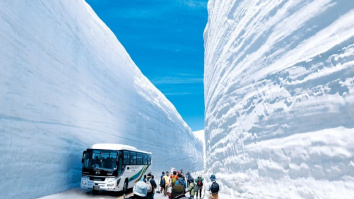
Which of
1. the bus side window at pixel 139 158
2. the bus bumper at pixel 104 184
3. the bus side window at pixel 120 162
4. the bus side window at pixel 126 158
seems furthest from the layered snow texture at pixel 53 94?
the bus side window at pixel 139 158

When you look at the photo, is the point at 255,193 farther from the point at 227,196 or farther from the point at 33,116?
the point at 33,116

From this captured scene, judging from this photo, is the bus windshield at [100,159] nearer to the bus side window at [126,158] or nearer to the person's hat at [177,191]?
the bus side window at [126,158]

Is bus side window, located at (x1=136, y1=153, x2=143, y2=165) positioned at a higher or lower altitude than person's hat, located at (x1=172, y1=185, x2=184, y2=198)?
higher

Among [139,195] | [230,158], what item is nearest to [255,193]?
[230,158]

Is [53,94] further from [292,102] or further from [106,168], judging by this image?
[292,102]

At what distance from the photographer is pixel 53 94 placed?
12789 mm

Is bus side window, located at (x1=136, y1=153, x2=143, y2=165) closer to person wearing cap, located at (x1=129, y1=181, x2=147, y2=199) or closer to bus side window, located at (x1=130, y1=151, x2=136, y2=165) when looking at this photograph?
bus side window, located at (x1=130, y1=151, x2=136, y2=165)

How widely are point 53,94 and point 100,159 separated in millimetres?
3590

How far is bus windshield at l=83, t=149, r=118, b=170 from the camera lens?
12.0 metres

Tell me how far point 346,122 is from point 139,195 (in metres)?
4.06

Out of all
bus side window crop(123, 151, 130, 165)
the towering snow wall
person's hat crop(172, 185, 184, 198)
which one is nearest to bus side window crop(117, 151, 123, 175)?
bus side window crop(123, 151, 130, 165)

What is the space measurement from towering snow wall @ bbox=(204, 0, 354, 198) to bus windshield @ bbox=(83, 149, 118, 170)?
4562 mm

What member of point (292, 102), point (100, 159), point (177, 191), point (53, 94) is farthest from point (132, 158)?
point (177, 191)

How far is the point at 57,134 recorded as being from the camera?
12.8 m
